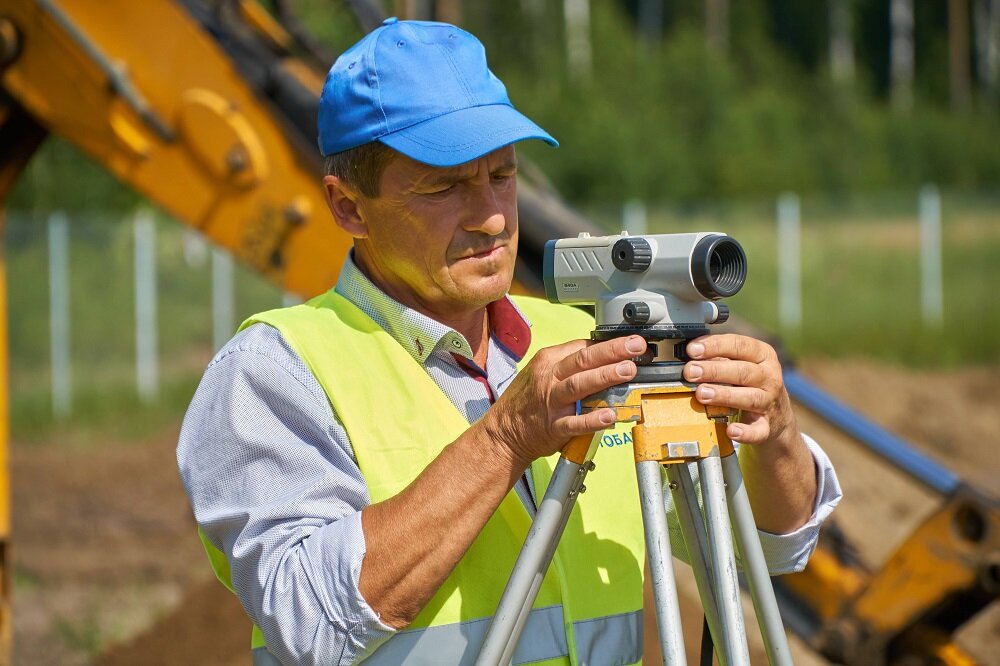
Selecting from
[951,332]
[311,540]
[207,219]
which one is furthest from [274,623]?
[951,332]

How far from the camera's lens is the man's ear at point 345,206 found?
2.24 metres

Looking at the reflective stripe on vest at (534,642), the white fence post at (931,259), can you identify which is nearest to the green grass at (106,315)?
the white fence post at (931,259)

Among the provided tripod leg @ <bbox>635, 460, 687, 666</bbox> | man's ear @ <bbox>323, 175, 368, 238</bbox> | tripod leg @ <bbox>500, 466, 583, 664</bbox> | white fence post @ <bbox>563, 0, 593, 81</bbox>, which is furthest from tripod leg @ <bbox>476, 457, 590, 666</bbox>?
white fence post @ <bbox>563, 0, 593, 81</bbox>

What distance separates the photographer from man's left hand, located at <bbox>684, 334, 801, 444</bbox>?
1815mm

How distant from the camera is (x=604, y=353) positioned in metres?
1.78

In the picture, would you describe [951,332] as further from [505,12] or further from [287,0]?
[505,12]

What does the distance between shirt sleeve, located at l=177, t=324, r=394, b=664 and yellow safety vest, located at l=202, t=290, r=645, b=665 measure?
0.05 m

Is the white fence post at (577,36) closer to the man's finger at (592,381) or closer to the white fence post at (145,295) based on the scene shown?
the white fence post at (145,295)

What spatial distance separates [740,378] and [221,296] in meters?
13.0

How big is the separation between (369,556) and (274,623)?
0.18 m

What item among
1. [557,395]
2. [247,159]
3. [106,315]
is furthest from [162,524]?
[557,395]

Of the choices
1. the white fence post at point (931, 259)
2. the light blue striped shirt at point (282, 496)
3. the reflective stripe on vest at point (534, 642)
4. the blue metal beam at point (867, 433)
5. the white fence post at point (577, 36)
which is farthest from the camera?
the white fence post at point (577, 36)

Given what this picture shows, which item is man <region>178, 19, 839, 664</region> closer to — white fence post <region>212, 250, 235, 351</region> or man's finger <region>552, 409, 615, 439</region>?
man's finger <region>552, 409, 615, 439</region>

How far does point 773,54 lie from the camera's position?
38.6 m
